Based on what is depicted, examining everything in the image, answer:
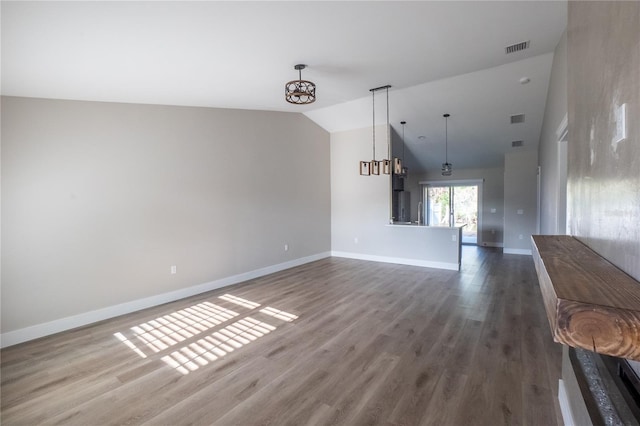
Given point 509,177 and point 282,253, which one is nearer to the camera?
point 282,253

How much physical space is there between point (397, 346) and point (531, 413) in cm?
115

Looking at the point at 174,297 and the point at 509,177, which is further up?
the point at 509,177

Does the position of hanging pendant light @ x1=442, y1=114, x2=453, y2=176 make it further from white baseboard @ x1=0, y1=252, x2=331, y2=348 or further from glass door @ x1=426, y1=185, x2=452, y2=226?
white baseboard @ x1=0, y1=252, x2=331, y2=348

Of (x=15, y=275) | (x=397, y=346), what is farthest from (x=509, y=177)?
(x=15, y=275)

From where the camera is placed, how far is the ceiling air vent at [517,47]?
3.30 meters

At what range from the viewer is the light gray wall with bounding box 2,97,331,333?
10.3 ft

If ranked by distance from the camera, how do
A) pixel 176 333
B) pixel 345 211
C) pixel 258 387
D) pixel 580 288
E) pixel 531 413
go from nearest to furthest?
pixel 580 288, pixel 531 413, pixel 258 387, pixel 176 333, pixel 345 211

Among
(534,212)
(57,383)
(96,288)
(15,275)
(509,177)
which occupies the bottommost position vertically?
(57,383)

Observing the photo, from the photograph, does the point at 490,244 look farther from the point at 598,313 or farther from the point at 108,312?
the point at 598,313

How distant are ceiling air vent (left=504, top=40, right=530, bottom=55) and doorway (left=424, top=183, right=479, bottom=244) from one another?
644cm

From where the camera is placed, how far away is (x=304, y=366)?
2.59 meters

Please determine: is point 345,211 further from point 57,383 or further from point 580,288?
point 580,288

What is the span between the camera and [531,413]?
1.98 metres

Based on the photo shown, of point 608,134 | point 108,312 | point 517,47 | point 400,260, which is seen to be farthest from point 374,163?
point 108,312
